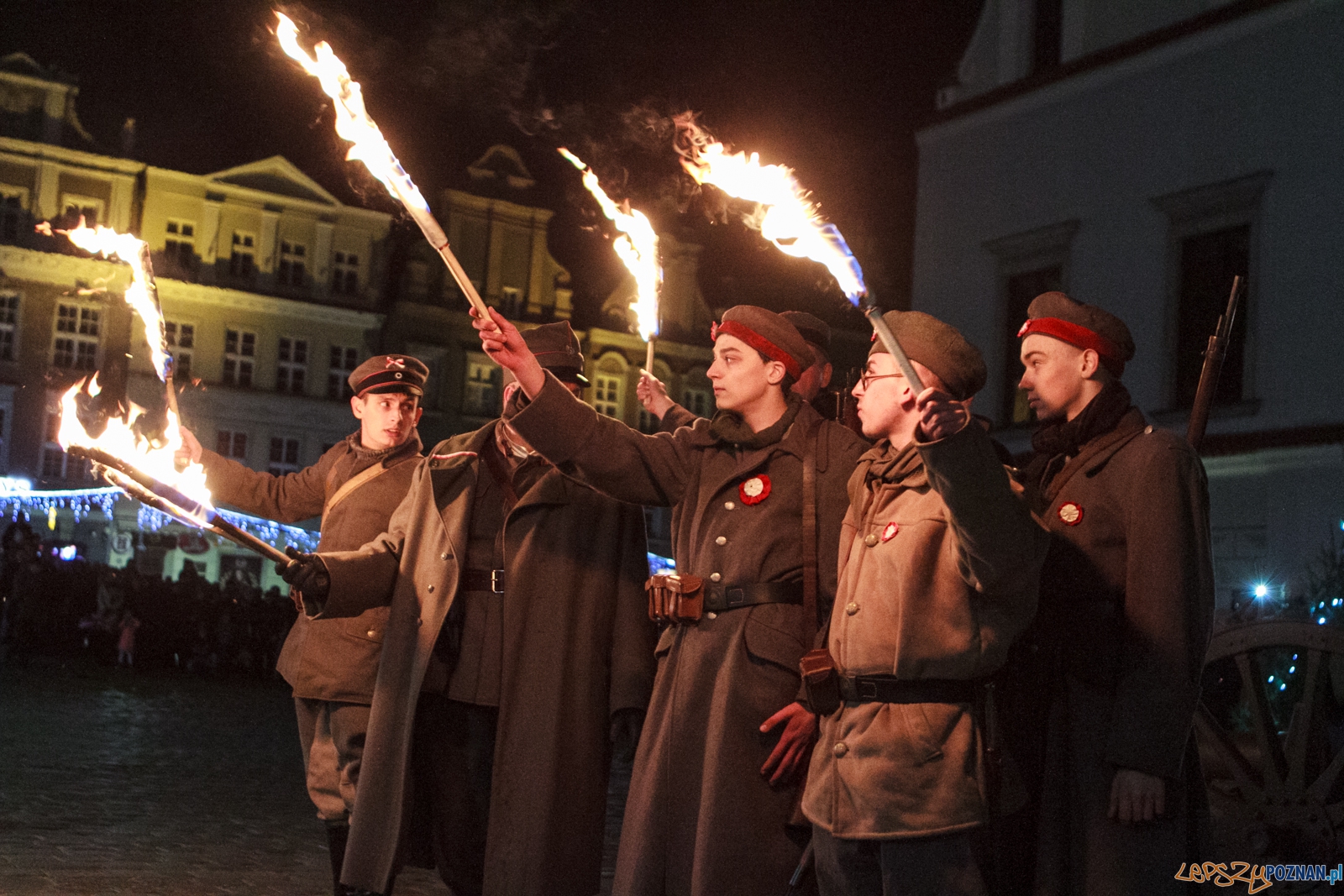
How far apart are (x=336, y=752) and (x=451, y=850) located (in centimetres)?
84

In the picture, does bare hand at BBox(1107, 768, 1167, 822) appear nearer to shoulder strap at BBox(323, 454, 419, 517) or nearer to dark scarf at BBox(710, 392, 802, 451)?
dark scarf at BBox(710, 392, 802, 451)

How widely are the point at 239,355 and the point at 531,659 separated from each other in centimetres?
3682

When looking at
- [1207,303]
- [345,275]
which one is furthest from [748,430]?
[345,275]

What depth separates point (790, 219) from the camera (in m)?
3.42

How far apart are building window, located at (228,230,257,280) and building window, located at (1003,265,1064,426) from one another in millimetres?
27905

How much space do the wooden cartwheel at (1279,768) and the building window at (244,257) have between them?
122 ft

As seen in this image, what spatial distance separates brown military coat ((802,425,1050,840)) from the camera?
131 inches

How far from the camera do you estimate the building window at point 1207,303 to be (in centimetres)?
1472

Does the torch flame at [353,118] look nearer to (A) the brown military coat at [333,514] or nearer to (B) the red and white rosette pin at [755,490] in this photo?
(B) the red and white rosette pin at [755,490]

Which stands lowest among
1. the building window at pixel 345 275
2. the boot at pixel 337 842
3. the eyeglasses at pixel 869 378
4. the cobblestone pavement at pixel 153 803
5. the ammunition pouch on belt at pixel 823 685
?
the cobblestone pavement at pixel 153 803

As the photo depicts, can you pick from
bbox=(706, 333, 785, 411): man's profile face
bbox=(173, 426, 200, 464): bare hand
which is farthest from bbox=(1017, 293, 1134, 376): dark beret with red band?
bbox=(173, 426, 200, 464): bare hand

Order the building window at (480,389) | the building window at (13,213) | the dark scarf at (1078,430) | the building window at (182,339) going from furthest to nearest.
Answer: the building window at (480,389) < the building window at (182,339) < the building window at (13,213) < the dark scarf at (1078,430)

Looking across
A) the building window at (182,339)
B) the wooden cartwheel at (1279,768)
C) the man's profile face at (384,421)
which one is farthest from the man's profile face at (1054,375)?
the building window at (182,339)

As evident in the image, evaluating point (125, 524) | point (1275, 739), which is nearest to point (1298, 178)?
point (1275, 739)
